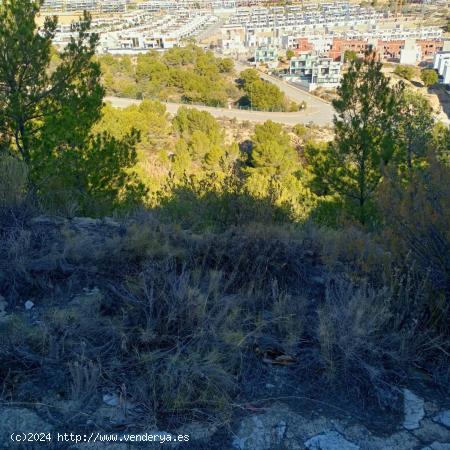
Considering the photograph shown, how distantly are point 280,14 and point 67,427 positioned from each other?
100 metres

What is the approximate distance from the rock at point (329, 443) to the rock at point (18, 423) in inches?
41.4

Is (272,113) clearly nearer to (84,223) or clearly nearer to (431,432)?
(84,223)

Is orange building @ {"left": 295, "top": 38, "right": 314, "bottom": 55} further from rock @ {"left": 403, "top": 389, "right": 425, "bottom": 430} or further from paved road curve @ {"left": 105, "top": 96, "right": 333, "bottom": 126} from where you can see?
rock @ {"left": 403, "top": 389, "right": 425, "bottom": 430}

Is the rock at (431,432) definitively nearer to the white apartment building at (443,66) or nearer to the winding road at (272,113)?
the winding road at (272,113)

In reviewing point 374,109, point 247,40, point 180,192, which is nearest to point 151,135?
point 374,109

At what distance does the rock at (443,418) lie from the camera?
78.5 inches

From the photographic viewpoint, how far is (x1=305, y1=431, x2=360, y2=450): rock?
184 centimetres

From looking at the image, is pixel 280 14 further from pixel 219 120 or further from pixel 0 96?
pixel 0 96

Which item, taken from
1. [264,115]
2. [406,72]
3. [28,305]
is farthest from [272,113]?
[28,305]

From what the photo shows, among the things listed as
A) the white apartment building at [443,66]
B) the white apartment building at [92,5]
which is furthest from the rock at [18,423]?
the white apartment building at [92,5]

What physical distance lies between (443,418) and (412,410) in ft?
0.41

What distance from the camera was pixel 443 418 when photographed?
6.62 ft

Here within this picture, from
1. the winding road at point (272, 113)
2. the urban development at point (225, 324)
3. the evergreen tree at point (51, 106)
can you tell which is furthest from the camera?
the winding road at point (272, 113)

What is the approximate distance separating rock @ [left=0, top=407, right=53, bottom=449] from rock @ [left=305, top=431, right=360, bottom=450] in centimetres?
105
